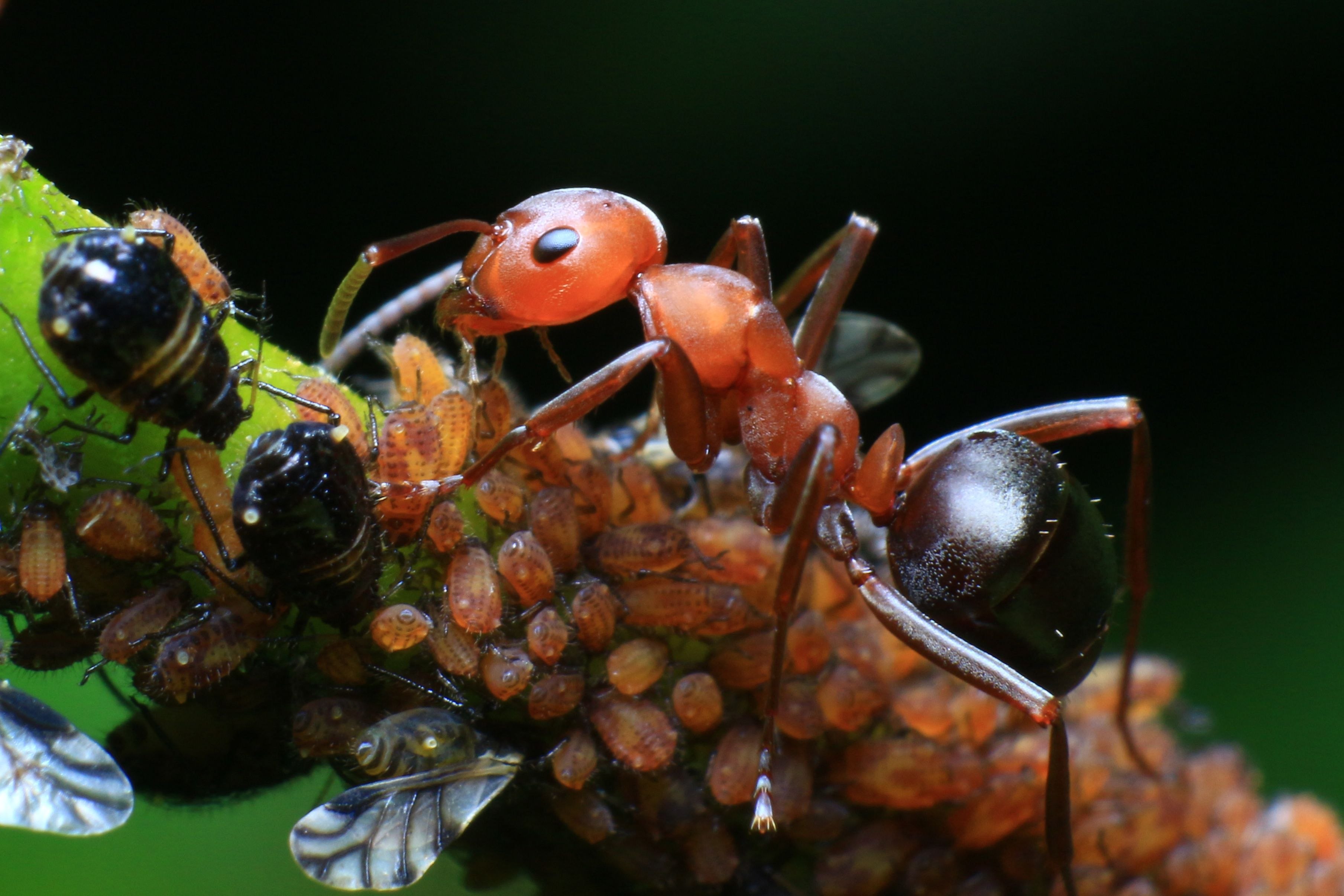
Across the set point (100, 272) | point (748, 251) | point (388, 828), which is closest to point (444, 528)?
point (388, 828)

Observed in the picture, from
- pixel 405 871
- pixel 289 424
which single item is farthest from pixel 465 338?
pixel 405 871

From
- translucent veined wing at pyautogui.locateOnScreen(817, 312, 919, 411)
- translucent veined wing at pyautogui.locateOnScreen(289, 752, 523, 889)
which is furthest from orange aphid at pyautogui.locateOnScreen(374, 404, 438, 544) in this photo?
translucent veined wing at pyautogui.locateOnScreen(817, 312, 919, 411)

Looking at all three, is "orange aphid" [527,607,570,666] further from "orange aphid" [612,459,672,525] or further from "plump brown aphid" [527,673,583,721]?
"orange aphid" [612,459,672,525]

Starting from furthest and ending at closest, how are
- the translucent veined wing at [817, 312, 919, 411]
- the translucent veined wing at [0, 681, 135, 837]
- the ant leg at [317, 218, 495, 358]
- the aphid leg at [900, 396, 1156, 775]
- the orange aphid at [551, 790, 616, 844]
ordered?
the translucent veined wing at [817, 312, 919, 411], the aphid leg at [900, 396, 1156, 775], the ant leg at [317, 218, 495, 358], the orange aphid at [551, 790, 616, 844], the translucent veined wing at [0, 681, 135, 837]

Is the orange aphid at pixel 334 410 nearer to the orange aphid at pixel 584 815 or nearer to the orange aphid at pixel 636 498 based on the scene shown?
the orange aphid at pixel 636 498

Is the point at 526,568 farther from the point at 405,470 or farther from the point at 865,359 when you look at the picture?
the point at 865,359

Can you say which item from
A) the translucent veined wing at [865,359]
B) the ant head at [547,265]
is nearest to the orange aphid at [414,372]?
the ant head at [547,265]
